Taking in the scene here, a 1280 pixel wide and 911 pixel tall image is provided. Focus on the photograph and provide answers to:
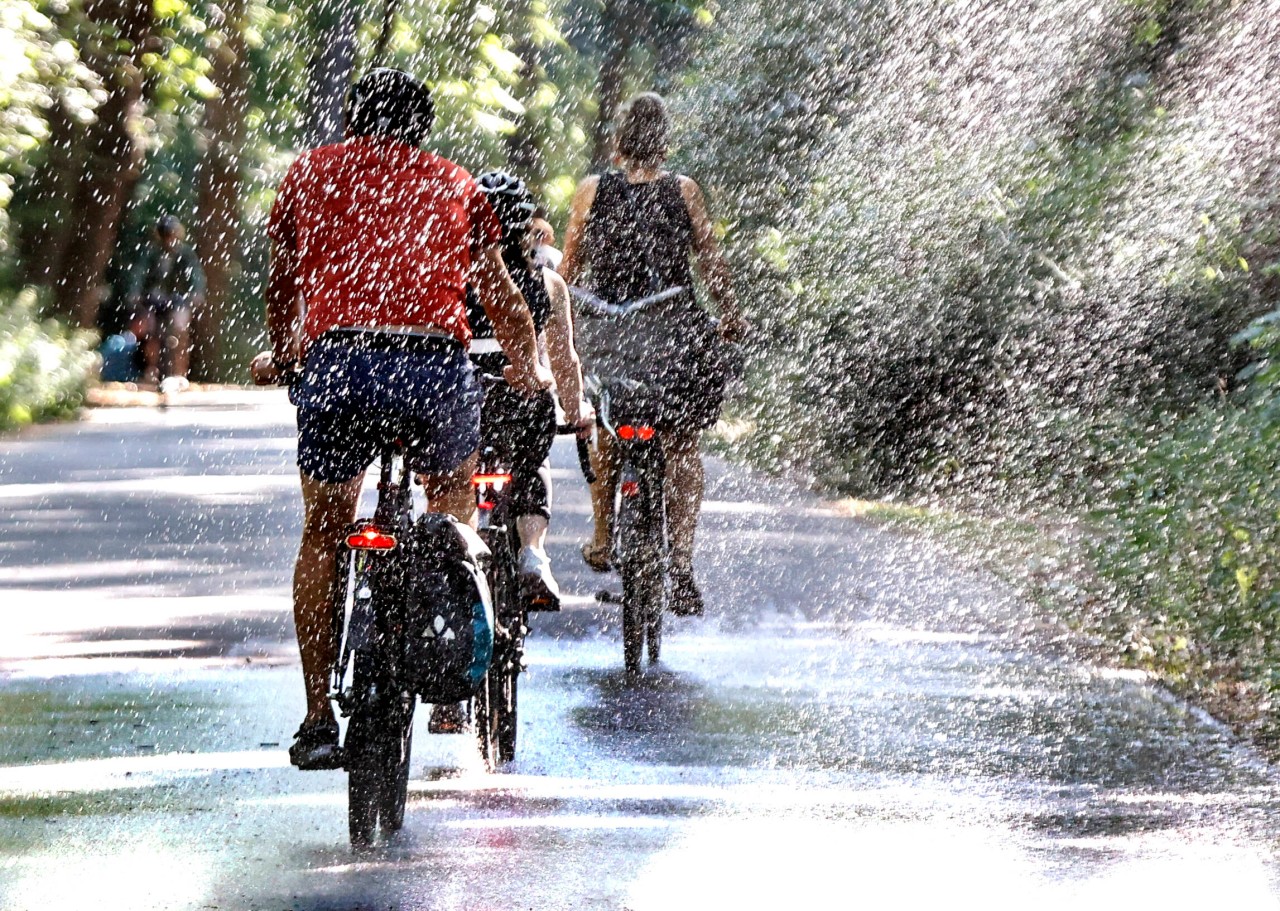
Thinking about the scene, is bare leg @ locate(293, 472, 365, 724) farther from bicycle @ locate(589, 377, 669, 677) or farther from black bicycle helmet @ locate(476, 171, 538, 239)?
bicycle @ locate(589, 377, 669, 677)

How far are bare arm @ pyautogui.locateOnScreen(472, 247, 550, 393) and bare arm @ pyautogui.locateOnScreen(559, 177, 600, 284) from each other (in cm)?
284

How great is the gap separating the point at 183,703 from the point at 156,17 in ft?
69.4

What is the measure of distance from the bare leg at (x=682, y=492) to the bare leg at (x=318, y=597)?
11.9ft

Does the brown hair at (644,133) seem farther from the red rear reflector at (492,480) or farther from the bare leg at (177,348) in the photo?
the bare leg at (177,348)

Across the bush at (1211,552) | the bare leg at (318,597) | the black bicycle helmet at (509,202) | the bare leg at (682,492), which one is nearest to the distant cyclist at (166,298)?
the bush at (1211,552)

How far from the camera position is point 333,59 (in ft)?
119

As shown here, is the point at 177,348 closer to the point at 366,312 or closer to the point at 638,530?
the point at 638,530

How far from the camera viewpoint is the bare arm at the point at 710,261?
33.2 feet

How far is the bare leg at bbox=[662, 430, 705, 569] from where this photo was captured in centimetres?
1038

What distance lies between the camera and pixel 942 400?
62.3 ft

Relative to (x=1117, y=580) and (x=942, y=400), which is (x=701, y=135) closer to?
(x=942, y=400)

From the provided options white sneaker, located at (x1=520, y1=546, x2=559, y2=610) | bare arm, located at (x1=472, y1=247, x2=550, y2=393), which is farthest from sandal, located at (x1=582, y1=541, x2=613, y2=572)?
bare arm, located at (x1=472, y1=247, x2=550, y2=393)

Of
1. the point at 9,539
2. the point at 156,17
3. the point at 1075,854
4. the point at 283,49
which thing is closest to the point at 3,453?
the point at 9,539

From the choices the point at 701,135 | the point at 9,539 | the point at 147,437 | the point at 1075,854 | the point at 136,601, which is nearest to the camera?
the point at 1075,854
